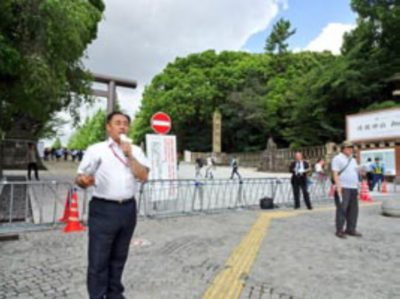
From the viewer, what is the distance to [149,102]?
1946 inches

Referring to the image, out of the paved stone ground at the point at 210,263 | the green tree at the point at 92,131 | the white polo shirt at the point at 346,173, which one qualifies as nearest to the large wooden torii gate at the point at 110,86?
the paved stone ground at the point at 210,263

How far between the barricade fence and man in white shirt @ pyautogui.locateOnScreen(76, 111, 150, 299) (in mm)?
4432

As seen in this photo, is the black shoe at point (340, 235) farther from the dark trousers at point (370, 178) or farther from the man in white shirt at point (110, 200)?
the dark trousers at point (370, 178)

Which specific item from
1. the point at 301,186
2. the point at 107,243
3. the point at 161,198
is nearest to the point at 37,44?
the point at 161,198

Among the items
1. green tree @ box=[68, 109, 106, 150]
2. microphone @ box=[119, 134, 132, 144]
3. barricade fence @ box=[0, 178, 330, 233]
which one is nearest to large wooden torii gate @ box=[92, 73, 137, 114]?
barricade fence @ box=[0, 178, 330, 233]

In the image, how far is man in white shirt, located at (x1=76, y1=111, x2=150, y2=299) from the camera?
308 centimetres

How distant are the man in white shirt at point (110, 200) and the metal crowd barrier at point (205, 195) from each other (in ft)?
18.6

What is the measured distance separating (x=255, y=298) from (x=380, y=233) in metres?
4.73

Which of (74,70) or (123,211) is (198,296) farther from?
(74,70)

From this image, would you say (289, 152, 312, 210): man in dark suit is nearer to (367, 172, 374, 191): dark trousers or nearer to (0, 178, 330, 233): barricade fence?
(0, 178, 330, 233): barricade fence

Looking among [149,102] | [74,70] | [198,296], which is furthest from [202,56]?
[198,296]

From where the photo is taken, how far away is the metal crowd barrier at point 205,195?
9.41 meters

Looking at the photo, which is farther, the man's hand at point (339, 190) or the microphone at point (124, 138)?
the man's hand at point (339, 190)

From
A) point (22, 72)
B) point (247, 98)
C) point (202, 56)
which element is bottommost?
point (22, 72)
